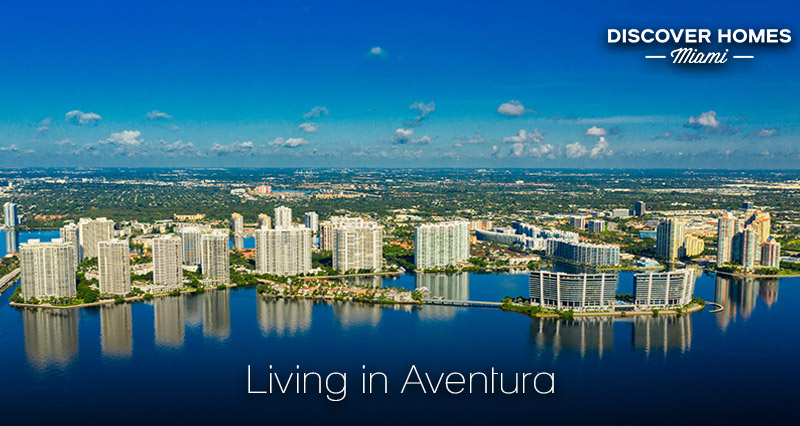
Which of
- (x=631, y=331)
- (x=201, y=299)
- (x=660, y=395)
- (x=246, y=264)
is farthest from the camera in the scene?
(x=246, y=264)

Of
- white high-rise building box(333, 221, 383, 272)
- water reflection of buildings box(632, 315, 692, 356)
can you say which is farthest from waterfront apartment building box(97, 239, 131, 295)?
water reflection of buildings box(632, 315, 692, 356)

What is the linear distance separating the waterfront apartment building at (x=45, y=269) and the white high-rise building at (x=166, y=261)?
61.3 inches

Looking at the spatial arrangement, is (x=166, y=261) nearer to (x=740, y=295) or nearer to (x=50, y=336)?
(x=50, y=336)

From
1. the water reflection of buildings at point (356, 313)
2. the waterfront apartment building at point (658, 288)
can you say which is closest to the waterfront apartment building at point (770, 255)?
the waterfront apartment building at point (658, 288)

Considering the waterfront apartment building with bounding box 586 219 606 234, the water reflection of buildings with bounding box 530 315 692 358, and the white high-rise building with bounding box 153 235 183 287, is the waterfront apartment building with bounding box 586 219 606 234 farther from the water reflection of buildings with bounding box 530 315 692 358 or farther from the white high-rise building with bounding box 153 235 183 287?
the white high-rise building with bounding box 153 235 183 287

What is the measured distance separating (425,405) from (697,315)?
642cm

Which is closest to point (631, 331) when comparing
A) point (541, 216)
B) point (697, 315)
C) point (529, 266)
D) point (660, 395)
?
point (697, 315)

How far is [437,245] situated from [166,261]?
6.25m

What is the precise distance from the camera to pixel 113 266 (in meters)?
14.0

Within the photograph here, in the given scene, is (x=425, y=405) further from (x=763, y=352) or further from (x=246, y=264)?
(x=246, y=264)

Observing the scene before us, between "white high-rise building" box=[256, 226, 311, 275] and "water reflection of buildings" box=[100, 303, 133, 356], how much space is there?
11.3 feet

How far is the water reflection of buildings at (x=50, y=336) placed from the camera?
1033 centimetres

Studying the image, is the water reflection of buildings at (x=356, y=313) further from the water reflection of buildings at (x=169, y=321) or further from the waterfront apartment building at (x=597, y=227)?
the waterfront apartment building at (x=597, y=227)

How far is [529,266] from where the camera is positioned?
A: 18.0m
